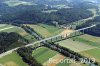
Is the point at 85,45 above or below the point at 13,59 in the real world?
below

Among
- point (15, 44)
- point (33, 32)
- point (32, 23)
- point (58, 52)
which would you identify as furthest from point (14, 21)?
point (58, 52)

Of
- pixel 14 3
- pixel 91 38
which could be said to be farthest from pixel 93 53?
pixel 14 3

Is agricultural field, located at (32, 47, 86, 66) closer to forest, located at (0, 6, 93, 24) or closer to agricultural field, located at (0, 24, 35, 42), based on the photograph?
agricultural field, located at (0, 24, 35, 42)

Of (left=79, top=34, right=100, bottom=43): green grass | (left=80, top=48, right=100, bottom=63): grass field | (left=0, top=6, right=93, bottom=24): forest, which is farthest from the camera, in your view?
(left=0, top=6, right=93, bottom=24): forest

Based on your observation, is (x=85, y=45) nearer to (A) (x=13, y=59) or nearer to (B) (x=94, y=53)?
(B) (x=94, y=53)

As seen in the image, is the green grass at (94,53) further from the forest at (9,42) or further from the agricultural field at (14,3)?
the agricultural field at (14,3)

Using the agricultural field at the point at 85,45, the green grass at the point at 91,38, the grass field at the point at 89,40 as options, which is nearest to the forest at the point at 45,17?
the green grass at the point at 91,38

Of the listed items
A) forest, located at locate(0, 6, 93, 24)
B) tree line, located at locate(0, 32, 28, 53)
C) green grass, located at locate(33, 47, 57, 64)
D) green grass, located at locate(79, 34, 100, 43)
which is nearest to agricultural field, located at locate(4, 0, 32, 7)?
forest, located at locate(0, 6, 93, 24)
